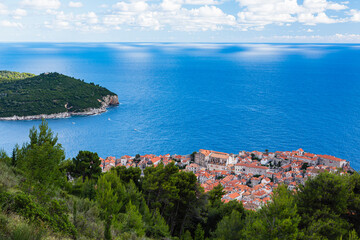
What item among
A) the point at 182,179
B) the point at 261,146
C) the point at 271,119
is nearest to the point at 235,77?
the point at 271,119

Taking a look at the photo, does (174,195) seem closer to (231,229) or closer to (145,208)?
(145,208)

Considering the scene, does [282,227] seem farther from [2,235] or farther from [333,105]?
[333,105]

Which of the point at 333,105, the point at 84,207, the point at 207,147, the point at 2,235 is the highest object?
the point at 2,235

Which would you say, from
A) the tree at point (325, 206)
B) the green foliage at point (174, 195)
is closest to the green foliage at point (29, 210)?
the tree at point (325, 206)

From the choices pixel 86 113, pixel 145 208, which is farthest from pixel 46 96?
pixel 145 208

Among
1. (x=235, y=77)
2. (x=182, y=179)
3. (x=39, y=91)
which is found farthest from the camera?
(x=235, y=77)

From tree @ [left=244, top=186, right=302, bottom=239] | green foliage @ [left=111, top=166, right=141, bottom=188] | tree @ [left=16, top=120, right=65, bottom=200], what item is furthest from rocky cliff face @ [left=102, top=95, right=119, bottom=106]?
tree @ [left=244, top=186, right=302, bottom=239]

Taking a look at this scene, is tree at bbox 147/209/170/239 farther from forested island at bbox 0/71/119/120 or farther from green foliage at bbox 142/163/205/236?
forested island at bbox 0/71/119/120
